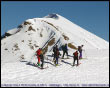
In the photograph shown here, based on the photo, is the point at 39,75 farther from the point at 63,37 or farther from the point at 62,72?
the point at 63,37

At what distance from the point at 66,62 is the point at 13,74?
7896mm

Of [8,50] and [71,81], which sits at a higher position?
[71,81]

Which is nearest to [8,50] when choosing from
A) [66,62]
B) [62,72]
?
[66,62]

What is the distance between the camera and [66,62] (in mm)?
25828

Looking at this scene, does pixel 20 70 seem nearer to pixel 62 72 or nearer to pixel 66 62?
pixel 62 72

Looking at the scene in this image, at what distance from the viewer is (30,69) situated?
2262 cm

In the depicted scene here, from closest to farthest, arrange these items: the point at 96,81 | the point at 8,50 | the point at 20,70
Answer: the point at 96,81
the point at 20,70
the point at 8,50

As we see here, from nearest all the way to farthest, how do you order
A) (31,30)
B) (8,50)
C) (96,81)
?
(96,81) → (8,50) → (31,30)

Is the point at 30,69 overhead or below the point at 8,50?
overhead

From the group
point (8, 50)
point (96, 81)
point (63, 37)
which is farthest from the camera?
point (63, 37)

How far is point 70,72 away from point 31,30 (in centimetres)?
5666

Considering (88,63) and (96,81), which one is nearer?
(96,81)

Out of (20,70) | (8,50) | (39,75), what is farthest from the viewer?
(8,50)

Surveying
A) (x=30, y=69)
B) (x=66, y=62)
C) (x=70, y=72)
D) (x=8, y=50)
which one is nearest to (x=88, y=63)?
(x=66, y=62)
